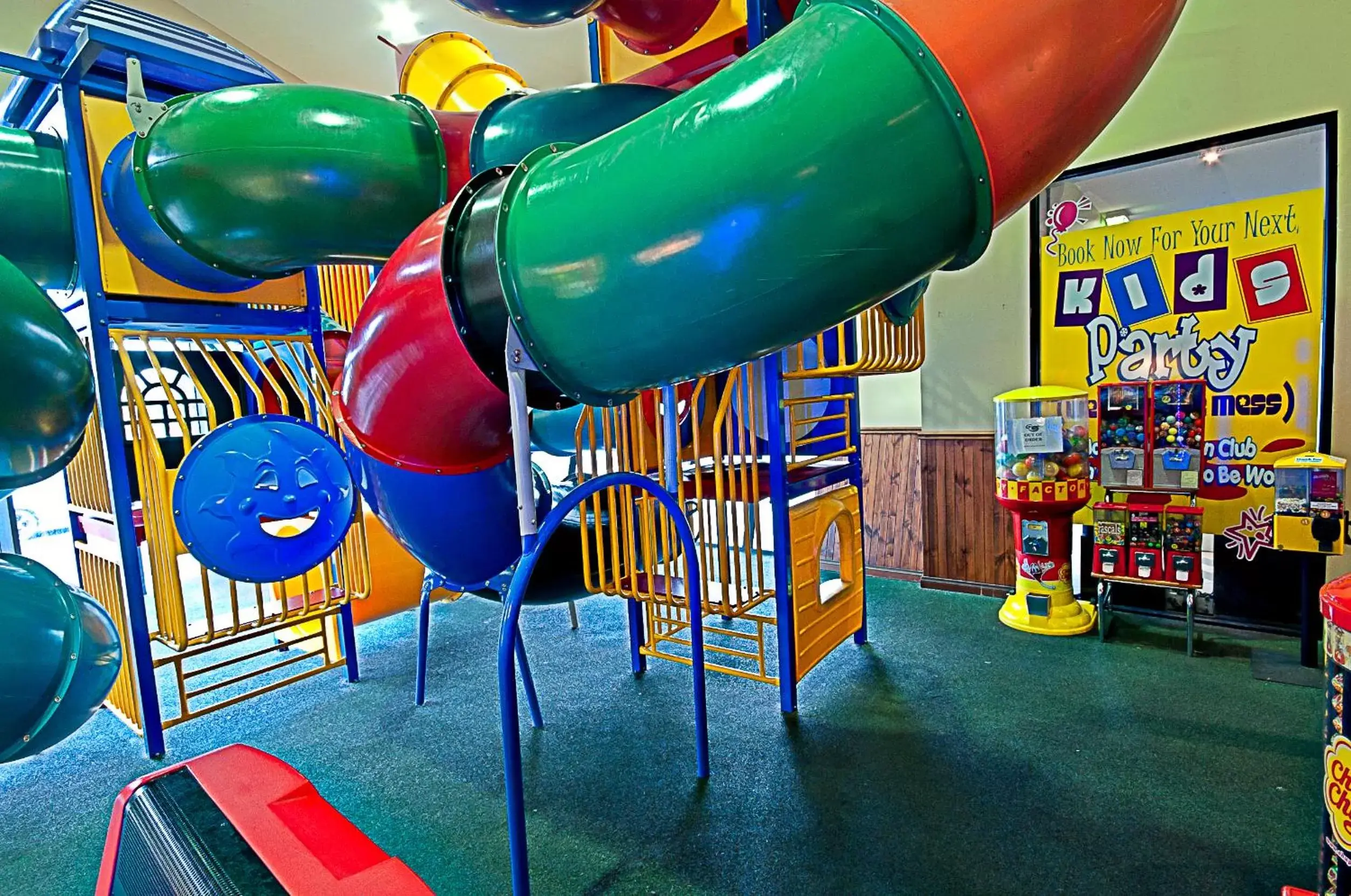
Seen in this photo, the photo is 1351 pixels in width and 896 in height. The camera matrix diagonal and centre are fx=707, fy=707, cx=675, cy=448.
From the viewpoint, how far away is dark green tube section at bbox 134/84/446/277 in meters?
1.72

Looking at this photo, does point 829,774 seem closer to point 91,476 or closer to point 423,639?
point 423,639

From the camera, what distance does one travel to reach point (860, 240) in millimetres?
999

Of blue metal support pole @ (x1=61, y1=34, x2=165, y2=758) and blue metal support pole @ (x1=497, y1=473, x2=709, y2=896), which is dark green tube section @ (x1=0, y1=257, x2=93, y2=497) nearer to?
blue metal support pole @ (x1=61, y1=34, x2=165, y2=758)

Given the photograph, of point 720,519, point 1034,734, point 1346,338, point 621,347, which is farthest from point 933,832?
point 1346,338

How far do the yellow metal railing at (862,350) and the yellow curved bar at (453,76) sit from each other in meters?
1.65

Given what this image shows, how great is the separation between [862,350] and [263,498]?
95.4 inches

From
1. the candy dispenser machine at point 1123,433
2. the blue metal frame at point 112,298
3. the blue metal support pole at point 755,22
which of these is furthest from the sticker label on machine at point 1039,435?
the blue metal frame at point 112,298

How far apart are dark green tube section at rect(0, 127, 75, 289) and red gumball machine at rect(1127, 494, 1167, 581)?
440 centimetres

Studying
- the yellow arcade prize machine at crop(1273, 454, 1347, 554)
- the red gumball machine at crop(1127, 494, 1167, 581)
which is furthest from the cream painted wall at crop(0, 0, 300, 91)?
the yellow arcade prize machine at crop(1273, 454, 1347, 554)

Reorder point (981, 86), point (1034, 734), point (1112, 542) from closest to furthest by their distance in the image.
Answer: point (981, 86)
point (1034, 734)
point (1112, 542)

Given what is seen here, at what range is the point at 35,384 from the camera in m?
1.60

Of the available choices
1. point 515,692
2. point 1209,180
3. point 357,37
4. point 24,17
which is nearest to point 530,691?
point 515,692

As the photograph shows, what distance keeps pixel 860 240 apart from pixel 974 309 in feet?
10.9

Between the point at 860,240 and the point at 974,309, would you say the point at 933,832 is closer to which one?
the point at 860,240
